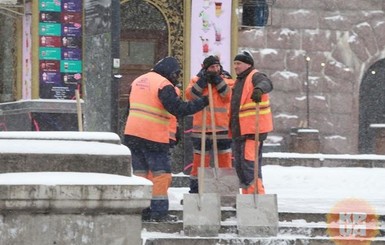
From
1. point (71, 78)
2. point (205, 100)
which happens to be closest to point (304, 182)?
point (71, 78)

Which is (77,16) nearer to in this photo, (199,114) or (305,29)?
(199,114)

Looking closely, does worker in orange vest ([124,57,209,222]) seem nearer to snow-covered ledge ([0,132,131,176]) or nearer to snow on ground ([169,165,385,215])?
snow on ground ([169,165,385,215])

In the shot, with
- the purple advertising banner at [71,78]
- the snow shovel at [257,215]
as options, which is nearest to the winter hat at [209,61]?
the snow shovel at [257,215]

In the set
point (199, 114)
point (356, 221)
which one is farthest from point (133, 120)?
point (356, 221)

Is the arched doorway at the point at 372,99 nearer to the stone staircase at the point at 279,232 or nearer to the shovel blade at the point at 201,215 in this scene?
the stone staircase at the point at 279,232

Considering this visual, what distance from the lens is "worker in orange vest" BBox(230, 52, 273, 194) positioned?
415 inches

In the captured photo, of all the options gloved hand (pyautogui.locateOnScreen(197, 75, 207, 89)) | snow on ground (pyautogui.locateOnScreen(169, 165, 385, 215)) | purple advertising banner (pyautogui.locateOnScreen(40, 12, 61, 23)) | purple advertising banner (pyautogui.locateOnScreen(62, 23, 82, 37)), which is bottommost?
snow on ground (pyautogui.locateOnScreen(169, 165, 385, 215))

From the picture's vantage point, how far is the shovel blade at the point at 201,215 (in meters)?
9.77

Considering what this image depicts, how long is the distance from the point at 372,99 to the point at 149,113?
1541cm

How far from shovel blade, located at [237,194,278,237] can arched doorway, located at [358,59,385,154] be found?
15.3 metres

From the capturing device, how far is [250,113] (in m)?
10.7

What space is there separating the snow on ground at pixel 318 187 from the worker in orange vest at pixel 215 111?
558mm

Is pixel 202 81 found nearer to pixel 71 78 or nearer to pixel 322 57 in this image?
pixel 71 78

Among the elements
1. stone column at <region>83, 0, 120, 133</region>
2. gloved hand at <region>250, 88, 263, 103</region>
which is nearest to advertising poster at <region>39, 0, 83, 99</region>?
gloved hand at <region>250, 88, 263, 103</region>
